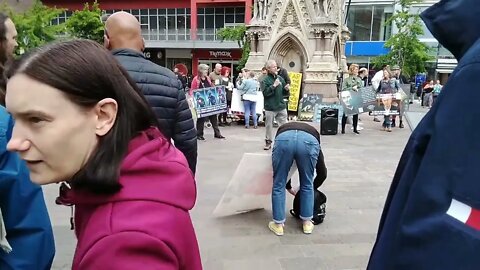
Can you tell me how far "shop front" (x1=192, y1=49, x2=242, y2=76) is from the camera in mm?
41812

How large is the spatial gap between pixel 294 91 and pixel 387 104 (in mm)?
3594

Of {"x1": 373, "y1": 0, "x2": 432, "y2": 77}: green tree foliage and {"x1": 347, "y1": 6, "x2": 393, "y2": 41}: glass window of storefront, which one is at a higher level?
{"x1": 347, "y1": 6, "x2": 393, "y2": 41}: glass window of storefront

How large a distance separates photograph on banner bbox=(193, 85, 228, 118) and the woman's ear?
10.0m

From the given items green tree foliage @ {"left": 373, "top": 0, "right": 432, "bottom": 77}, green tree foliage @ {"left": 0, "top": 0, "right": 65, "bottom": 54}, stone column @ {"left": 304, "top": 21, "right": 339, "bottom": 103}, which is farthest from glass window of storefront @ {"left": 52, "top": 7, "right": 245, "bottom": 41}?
stone column @ {"left": 304, "top": 21, "right": 339, "bottom": 103}

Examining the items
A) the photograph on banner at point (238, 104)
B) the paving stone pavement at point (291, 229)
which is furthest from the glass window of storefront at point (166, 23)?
the paving stone pavement at point (291, 229)

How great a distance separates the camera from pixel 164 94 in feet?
10.4

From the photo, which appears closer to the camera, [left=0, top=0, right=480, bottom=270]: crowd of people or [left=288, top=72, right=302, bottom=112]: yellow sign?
[left=0, top=0, right=480, bottom=270]: crowd of people

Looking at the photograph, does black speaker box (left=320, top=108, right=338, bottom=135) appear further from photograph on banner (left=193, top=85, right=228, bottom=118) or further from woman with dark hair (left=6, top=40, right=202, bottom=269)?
woman with dark hair (left=6, top=40, right=202, bottom=269)

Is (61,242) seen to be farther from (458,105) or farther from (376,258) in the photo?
(458,105)

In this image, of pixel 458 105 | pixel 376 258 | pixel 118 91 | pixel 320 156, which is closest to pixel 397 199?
pixel 376 258

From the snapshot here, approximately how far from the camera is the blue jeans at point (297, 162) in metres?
4.46

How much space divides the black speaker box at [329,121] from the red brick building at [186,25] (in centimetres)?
2898

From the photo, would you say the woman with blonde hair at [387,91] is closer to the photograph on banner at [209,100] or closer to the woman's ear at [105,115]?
the photograph on banner at [209,100]

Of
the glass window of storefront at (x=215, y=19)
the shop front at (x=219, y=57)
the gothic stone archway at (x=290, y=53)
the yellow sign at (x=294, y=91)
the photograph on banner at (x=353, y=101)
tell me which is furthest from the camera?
the shop front at (x=219, y=57)
